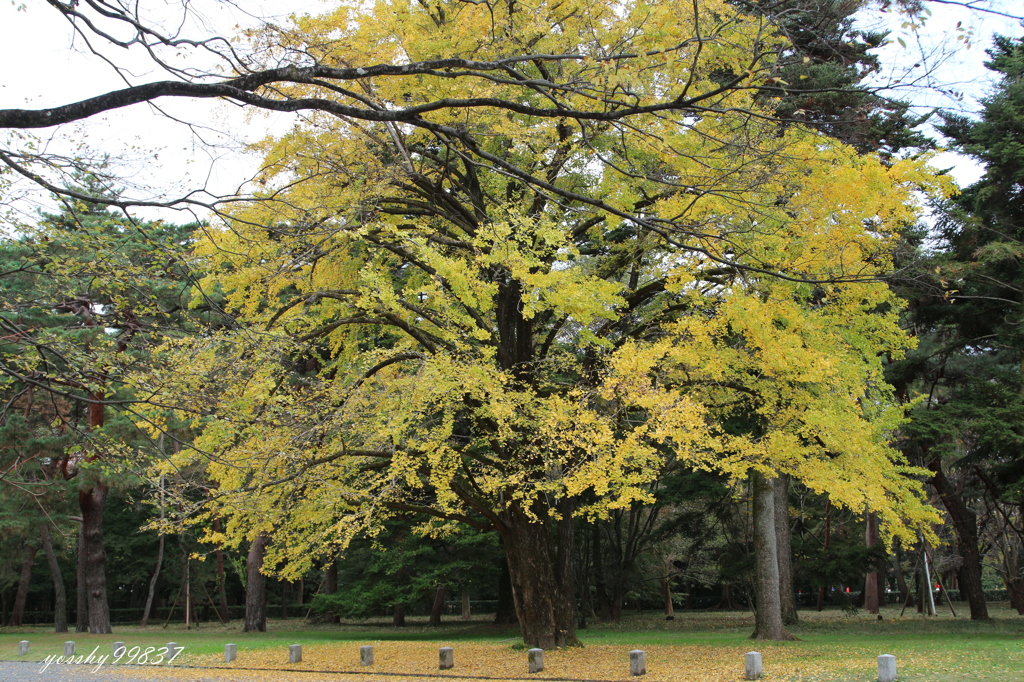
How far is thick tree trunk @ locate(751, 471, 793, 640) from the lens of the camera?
15.2 m

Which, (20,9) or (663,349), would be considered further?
(663,349)

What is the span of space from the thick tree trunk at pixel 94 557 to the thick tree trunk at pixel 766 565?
20.6m

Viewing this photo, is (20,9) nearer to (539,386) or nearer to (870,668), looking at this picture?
(539,386)

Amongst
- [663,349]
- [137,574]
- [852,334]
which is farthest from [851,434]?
[137,574]

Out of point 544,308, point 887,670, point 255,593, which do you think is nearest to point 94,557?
point 255,593

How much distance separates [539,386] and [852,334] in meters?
5.44

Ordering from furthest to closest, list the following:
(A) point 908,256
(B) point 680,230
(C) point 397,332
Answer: (C) point 397,332
(A) point 908,256
(B) point 680,230

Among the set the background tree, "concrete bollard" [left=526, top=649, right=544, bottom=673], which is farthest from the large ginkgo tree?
the background tree

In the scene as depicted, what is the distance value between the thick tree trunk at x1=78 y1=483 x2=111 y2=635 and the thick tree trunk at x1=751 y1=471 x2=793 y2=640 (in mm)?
20626

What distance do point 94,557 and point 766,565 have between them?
71.7 ft

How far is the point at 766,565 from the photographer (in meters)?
15.1

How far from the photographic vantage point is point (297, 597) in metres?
48.4

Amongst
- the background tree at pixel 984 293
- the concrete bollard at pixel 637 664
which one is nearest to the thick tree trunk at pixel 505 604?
the background tree at pixel 984 293

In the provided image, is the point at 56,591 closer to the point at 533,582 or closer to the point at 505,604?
the point at 505,604
